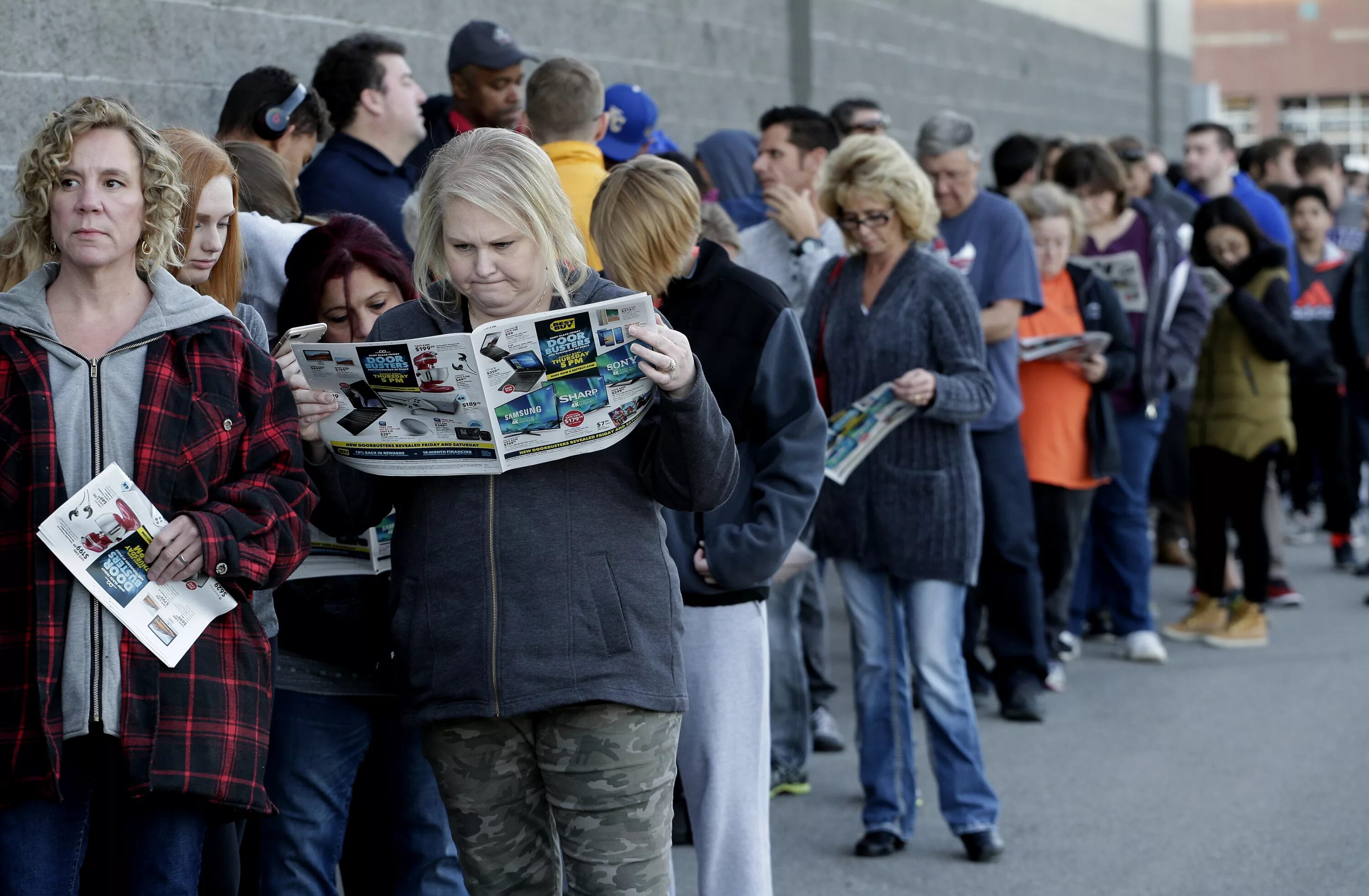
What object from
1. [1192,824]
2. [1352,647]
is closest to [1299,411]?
[1352,647]

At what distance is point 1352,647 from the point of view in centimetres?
708

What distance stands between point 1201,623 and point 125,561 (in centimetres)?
595

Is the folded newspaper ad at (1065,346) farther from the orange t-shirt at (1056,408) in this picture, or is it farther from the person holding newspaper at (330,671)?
the person holding newspaper at (330,671)

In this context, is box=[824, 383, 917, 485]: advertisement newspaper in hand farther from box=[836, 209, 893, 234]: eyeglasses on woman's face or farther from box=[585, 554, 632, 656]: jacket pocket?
box=[585, 554, 632, 656]: jacket pocket

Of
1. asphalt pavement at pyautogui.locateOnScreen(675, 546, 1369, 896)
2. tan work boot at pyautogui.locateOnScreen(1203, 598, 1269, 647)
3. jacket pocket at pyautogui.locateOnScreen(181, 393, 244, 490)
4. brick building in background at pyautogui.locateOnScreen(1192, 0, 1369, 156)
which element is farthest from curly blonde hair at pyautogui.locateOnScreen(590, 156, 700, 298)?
brick building in background at pyautogui.locateOnScreen(1192, 0, 1369, 156)

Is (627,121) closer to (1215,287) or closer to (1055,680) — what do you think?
(1055,680)

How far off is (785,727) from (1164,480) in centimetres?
422

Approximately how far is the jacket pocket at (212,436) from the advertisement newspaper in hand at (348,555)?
0.47 meters

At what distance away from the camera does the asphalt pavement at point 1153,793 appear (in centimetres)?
437

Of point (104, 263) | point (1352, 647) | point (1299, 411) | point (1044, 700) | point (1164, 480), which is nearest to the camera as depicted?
point (104, 263)

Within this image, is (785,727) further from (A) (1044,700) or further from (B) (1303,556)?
(B) (1303,556)

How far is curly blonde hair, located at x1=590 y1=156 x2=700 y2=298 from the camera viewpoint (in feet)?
11.0

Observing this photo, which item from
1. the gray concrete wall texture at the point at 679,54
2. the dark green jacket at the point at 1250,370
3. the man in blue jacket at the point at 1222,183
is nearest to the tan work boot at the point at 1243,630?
the dark green jacket at the point at 1250,370

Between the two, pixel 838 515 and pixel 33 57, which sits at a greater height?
pixel 33 57
